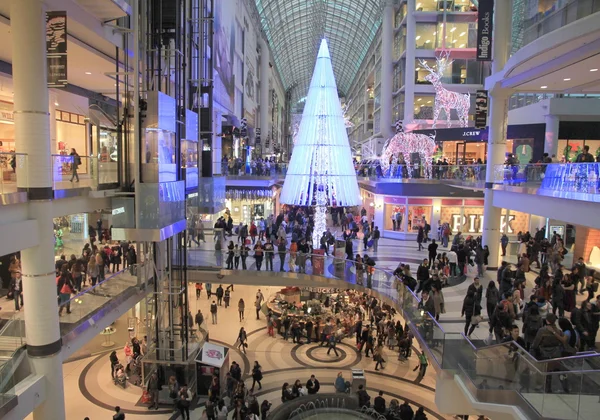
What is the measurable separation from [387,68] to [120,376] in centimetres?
3926

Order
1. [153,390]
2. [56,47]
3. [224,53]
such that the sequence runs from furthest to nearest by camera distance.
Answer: [224,53], [153,390], [56,47]

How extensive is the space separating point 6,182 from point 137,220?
3278mm

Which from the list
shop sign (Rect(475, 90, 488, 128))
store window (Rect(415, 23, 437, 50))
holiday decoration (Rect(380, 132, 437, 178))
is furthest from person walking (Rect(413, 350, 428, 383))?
store window (Rect(415, 23, 437, 50))

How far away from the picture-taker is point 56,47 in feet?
28.5

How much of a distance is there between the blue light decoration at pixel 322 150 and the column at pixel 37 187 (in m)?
10.6

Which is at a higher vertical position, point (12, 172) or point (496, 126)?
point (496, 126)

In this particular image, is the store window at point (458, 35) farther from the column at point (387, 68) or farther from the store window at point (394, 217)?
the store window at point (394, 217)

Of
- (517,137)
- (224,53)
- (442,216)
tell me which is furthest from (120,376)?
(517,137)

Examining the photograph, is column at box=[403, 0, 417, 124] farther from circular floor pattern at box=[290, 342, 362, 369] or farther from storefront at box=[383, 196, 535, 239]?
circular floor pattern at box=[290, 342, 362, 369]

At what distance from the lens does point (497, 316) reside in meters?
9.87

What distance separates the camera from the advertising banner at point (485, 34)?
1956 cm

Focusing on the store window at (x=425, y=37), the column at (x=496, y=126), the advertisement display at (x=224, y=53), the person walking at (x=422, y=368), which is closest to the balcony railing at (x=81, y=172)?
the person walking at (x=422, y=368)

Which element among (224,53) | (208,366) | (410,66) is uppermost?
(410,66)

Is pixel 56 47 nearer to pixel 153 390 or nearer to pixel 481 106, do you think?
pixel 153 390
